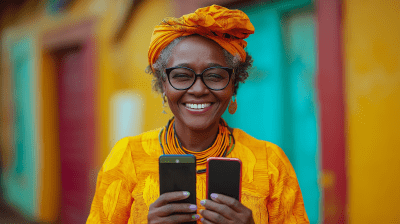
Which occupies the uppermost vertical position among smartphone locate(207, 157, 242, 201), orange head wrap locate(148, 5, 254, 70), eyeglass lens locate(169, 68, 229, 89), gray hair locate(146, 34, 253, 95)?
orange head wrap locate(148, 5, 254, 70)

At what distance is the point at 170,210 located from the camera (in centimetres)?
106

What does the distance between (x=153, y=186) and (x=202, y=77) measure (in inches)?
22.2

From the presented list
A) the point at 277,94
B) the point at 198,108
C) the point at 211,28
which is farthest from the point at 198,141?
the point at 277,94

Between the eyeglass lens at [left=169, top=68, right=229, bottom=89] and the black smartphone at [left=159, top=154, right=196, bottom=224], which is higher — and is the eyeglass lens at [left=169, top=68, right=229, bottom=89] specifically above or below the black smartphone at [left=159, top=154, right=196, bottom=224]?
above

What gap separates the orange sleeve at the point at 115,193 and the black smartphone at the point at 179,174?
308mm

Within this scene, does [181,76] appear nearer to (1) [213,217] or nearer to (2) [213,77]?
(2) [213,77]

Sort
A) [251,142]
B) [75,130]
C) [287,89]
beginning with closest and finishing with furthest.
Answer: [251,142] → [287,89] → [75,130]

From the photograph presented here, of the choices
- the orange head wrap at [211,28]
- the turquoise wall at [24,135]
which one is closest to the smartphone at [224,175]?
the orange head wrap at [211,28]

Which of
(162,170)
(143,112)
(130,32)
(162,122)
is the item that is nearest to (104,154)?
(143,112)

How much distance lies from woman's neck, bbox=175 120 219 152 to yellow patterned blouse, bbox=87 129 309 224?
12 cm

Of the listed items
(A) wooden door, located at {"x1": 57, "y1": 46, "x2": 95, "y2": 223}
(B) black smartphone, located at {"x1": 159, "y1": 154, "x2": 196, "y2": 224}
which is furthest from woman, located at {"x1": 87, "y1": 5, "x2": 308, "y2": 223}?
(A) wooden door, located at {"x1": 57, "y1": 46, "x2": 95, "y2": 223}

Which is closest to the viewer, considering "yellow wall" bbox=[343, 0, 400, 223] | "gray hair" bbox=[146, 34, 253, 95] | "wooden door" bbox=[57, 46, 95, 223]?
"gray hair" bbox=[146, 34, 253, 95]

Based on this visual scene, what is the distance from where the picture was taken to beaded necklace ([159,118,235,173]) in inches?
55.6

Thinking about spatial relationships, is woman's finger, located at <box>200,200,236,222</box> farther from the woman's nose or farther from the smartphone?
the woman's nose
